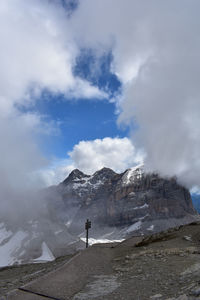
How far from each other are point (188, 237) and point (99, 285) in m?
13.4

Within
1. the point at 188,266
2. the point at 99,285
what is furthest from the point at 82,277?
the point at 188,266

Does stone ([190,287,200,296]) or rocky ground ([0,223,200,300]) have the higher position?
rocky ground ([0,223,200,300])

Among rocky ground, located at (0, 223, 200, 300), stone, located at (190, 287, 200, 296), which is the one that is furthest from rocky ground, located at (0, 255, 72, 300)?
stone, located at (190, 287, 200, 296)

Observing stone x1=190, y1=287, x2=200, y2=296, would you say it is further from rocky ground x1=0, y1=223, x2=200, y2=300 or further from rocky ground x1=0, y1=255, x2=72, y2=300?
rocky ground x1=0, y1=255, x2=72, y2=300

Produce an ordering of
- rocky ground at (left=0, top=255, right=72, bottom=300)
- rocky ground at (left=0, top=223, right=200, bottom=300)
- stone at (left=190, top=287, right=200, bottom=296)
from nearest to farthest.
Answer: stone at (left=190, top=287, right=200, bottom=296) < rocky ground at (left=0, top=223, right=200, bottom=300) < rocky ground at (left=0, top=255, right=72, bottom=300)

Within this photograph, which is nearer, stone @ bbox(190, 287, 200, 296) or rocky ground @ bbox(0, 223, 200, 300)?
stone @ bbox(190, 287, 200, 296)

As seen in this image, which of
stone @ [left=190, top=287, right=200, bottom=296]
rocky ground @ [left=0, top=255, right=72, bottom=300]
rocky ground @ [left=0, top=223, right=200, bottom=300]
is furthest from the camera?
rocky ground @ [left=0, top=255, right=72, bottom=300]

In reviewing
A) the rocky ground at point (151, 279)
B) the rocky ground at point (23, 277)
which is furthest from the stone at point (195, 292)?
the rocky ground at point (23, 277)

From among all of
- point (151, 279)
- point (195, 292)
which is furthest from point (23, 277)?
point (195, 292)

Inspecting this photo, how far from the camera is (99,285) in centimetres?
1545

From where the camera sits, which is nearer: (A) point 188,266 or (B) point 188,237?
(A) point 188,266

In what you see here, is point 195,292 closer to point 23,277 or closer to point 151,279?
point 151,279

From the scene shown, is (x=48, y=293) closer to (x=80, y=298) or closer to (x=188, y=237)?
(x=80, y=298)

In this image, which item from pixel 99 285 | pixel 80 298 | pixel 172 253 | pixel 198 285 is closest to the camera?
pixel 198 285
